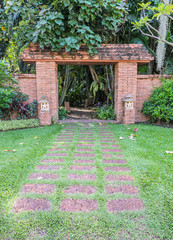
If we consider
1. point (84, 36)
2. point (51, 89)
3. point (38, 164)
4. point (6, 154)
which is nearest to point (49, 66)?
point (51, 89)

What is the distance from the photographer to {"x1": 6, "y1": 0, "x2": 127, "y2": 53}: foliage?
4418 mm

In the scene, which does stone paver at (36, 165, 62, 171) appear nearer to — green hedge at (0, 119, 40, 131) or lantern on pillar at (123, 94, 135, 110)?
green hedge at (0, 119, 40, 131)

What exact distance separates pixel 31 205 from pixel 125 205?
90 cm

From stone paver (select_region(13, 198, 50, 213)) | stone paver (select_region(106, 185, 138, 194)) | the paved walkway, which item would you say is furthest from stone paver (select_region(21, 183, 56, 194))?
stone paver (select_region(106, 185, 138, 194))

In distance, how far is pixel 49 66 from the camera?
5.49 meters

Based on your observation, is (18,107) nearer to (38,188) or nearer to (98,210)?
(38,188)

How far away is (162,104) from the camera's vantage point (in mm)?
5312

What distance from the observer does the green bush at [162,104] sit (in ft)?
17.1

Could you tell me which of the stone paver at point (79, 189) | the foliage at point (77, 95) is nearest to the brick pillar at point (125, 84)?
the stone paver at point (79, 189)

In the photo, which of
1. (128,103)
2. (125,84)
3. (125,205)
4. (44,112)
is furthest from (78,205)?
(125,84)

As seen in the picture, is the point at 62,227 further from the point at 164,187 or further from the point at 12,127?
the point at 12,127

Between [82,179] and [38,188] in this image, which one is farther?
[82,179]

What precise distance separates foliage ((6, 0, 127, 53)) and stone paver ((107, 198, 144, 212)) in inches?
169

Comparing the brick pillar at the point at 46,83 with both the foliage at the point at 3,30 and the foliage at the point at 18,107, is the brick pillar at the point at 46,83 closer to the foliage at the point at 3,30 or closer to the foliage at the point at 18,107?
the foliage at the point at 18,107
